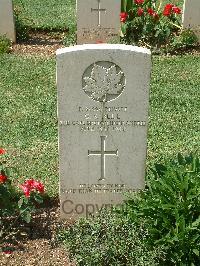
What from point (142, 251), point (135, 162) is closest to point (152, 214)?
point (142, 251)

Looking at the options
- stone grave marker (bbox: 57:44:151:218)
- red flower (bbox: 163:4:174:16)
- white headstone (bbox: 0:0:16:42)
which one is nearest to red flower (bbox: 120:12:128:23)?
red flower (bbox: 163:4:174:16)

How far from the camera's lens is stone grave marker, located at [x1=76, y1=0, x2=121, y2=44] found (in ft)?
31.1

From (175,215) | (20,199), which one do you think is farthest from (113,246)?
(20,199)

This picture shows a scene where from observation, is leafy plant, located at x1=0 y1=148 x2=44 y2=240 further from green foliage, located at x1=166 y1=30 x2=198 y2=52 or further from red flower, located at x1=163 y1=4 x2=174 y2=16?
red flower, located at x1=163 y1=4 x2=174 y2=16

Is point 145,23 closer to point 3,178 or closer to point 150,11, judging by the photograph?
point 150,11

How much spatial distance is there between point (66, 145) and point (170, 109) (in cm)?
304

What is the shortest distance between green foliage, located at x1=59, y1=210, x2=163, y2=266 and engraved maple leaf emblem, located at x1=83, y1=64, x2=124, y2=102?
1020 mm

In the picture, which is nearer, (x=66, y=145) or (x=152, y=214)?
(x=152, y=214)

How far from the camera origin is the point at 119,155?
14.8 feet

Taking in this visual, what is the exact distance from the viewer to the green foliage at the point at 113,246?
403 centimetres

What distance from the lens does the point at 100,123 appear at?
4.35 meters

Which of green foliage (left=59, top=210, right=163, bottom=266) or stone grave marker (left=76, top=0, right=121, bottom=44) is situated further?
stone grave marker (left=76, top=0, right=121, bottom=44)

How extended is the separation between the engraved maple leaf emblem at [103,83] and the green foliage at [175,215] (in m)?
0.80

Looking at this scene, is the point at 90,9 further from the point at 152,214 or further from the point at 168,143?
the point at 152,214
